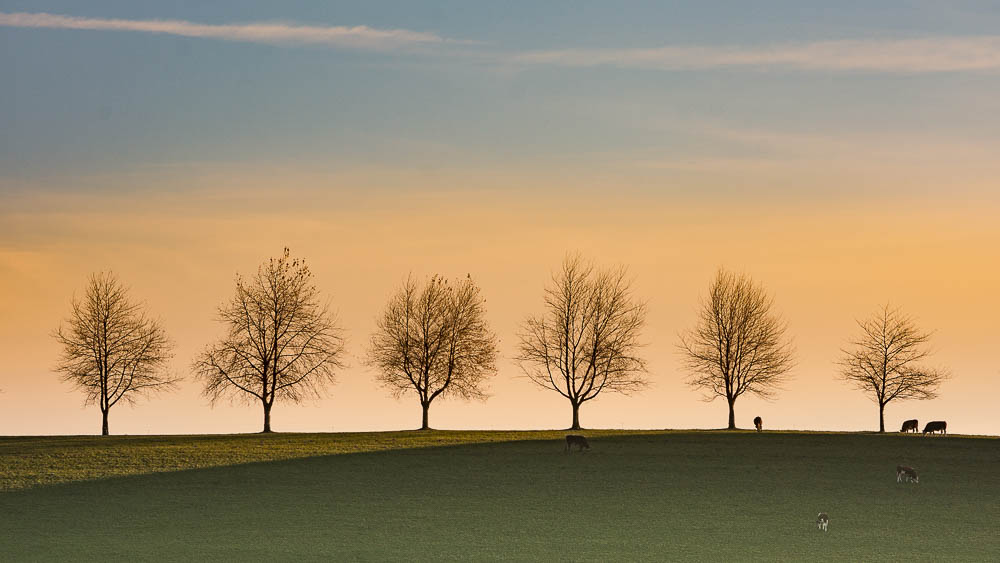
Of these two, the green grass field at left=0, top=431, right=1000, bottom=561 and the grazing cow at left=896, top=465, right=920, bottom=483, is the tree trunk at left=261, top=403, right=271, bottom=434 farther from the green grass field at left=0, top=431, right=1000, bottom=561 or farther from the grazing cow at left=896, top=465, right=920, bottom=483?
the grazing cow at left=896, top=465, right=920, bottom=483

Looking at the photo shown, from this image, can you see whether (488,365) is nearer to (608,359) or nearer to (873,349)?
(608,359)

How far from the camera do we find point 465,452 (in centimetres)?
4781

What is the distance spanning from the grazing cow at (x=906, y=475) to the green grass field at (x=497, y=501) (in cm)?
42

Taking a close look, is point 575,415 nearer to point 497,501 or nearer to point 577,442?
point 577,442

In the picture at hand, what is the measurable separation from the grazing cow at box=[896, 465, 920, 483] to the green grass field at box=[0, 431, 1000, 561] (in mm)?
422

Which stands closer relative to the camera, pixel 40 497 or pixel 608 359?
pixel 40 497

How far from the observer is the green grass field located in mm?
23547

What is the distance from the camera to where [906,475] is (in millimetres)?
37781

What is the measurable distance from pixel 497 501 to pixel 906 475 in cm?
1631

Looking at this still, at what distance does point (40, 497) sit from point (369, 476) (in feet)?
36.4

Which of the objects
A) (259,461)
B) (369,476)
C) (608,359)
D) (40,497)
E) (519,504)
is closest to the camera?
(519,504)

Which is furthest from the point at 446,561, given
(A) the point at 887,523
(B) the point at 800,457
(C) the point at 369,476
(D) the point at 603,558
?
(B) the point at 800,457

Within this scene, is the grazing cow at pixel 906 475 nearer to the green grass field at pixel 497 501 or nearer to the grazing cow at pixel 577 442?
the green grass field at pixel 497 501

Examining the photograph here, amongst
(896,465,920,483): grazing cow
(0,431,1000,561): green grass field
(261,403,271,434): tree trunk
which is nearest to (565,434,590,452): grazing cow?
(0,431,1000,561): green grass field
